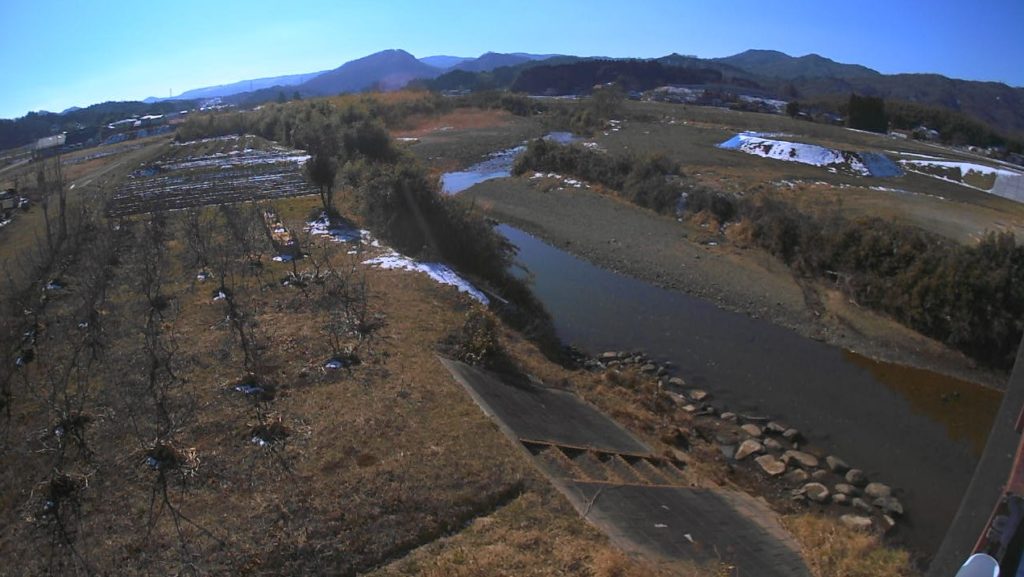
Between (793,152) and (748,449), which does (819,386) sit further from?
(793,152)

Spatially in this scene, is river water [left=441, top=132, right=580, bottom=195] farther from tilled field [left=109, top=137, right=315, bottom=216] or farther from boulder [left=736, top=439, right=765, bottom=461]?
boulder [left=736, top=439, right=765, bottom=461]

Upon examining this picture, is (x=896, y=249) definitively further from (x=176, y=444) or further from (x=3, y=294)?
(x=3, y=294)

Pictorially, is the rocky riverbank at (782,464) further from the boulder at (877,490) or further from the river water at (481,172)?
the river water at (481,172)

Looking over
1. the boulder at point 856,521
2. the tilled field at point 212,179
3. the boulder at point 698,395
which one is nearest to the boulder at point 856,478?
the boulder at point 856,521

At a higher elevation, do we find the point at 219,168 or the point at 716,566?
the point at 219,168

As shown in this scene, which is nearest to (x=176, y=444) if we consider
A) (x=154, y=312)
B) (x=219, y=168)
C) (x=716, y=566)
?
(x=154, y=312)
